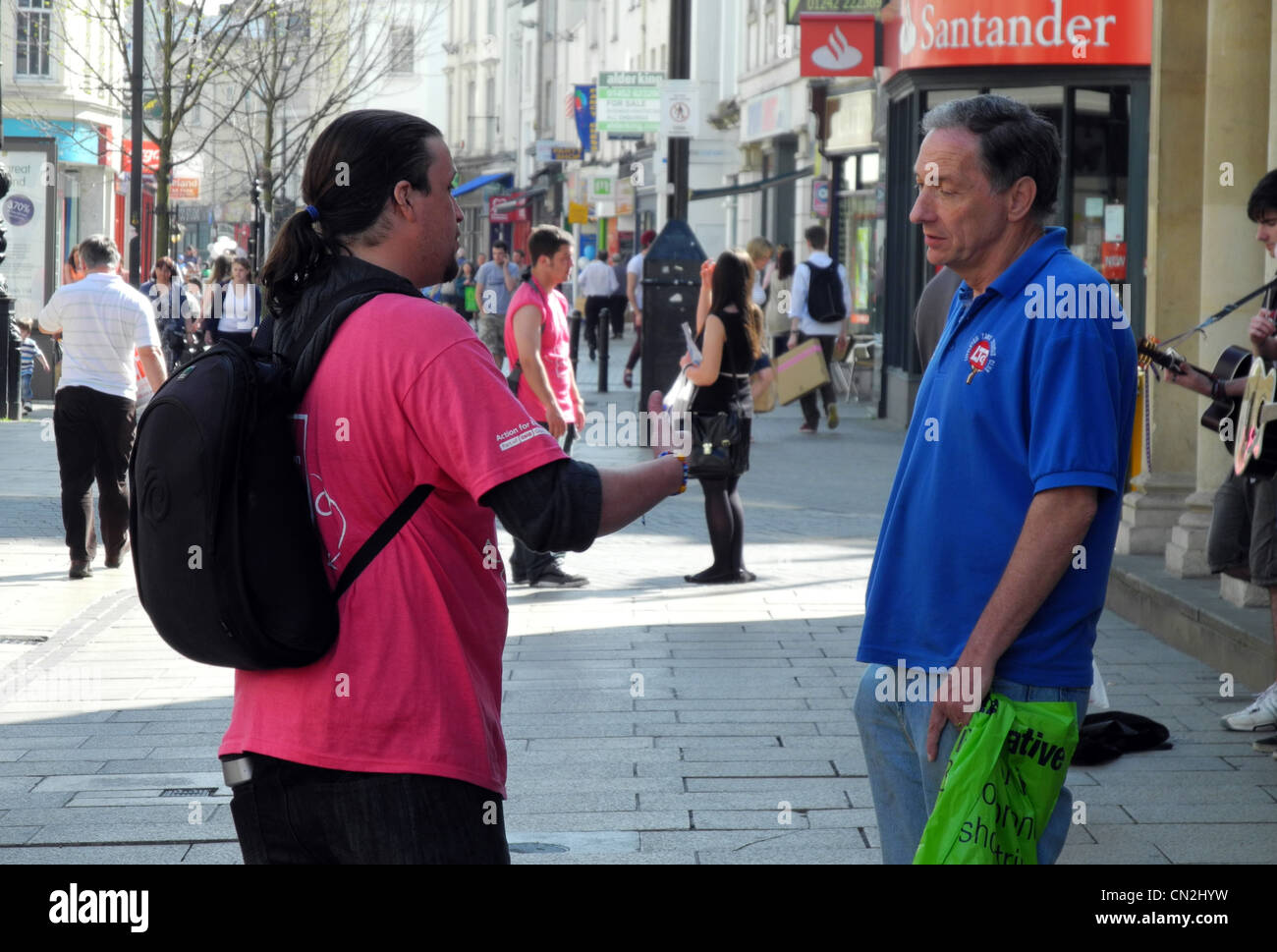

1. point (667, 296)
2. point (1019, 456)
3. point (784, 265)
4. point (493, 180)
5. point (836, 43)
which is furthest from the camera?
point (493, 180)

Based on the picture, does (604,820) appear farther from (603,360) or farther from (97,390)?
(603,360)

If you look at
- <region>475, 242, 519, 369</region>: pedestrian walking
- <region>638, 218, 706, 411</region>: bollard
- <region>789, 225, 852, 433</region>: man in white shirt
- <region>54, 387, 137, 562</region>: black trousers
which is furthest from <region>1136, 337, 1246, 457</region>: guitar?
<region>475, 242, 519, 369</region>: pedestrian walking

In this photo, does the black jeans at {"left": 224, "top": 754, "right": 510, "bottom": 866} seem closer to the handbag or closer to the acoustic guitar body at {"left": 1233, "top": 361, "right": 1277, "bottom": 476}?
the acoustic guitar body at {"left": 1233, "top": 361, "right": 1277, "bottom": 476}

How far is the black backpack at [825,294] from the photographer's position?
20.7 m

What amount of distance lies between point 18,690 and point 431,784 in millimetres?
5328

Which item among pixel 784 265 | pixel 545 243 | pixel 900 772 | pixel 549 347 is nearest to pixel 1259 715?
pixel 900 772

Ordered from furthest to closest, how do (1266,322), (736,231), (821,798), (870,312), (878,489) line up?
1. (736,231)
2. (870,312)
3. (878,489)
4. (1266,322)
5. (821,798)

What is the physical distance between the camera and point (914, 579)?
3342 millimetres

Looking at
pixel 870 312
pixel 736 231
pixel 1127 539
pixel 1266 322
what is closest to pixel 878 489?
pixel 1127 539

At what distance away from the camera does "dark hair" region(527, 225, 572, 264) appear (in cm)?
1034

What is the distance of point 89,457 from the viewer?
35.2 ft

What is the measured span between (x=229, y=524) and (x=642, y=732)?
4.34 m

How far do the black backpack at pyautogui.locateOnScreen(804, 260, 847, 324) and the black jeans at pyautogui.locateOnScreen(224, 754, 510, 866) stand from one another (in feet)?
59.6

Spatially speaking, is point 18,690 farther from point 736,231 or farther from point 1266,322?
point 736,231
